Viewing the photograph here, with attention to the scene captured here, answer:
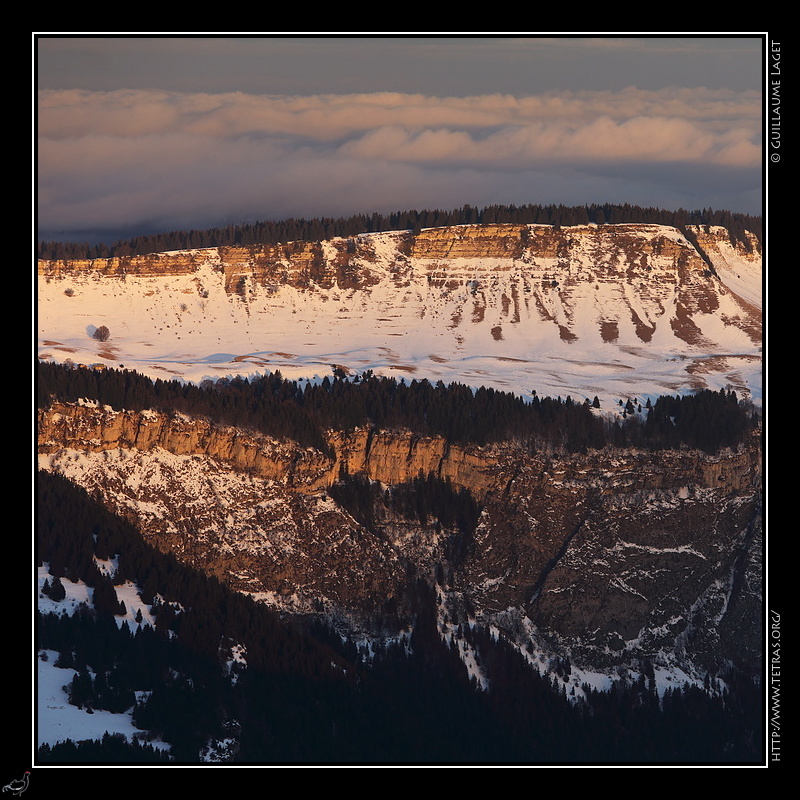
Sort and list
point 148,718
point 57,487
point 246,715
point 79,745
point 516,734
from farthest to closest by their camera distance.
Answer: point 57,487
point 516,734
point 246,715
point 148,718
point 79,745

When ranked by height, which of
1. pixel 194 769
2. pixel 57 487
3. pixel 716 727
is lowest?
pixel 716 727

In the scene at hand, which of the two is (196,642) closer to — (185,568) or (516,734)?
(185,568)

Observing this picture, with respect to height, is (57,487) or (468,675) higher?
(57,487)

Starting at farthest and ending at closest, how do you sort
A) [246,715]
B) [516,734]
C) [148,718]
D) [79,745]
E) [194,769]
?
[516,734] → [246,715] → [148,718] → [79,745] → [194,769]

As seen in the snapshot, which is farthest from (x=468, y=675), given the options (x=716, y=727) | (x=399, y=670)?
(x=716, y=727)

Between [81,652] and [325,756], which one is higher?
[81,652]

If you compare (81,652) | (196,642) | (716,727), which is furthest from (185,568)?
(716,727)

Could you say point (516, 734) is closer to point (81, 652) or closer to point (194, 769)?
point (81, 652)

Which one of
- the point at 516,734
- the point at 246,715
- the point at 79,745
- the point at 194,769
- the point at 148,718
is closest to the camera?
the point at 194,769

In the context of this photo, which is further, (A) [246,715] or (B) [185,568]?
(B) [185,568]
